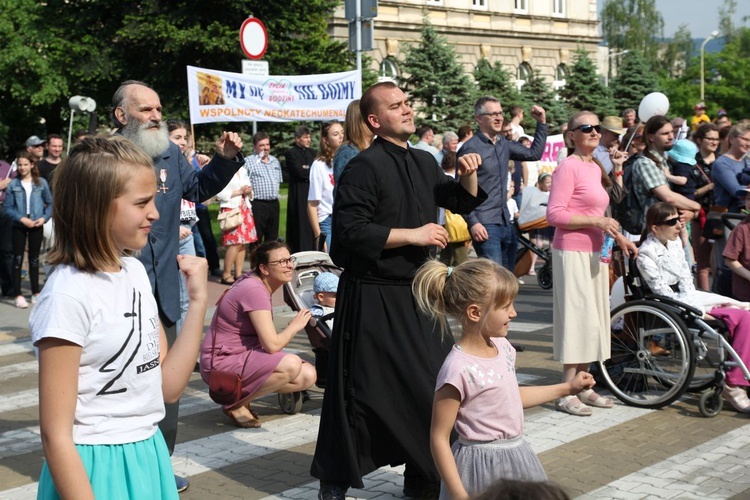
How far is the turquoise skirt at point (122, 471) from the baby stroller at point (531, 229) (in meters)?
11.7

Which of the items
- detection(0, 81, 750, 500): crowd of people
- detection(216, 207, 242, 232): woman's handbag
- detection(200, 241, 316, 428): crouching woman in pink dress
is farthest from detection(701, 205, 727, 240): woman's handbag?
detection(216, 207, 242, 232): woman's handbag

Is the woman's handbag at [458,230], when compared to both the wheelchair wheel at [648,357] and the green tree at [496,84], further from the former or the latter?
the green tree at [496,84]

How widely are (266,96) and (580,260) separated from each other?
995 centimetres

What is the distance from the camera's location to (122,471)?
9.36 ft

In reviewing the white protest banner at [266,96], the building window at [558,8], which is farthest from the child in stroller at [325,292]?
the building window at [558,8]

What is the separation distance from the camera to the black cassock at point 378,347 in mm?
5008

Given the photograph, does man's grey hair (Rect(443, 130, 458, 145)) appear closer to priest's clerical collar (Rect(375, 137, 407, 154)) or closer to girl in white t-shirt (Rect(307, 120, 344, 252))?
girl in white t-shirt (Rect(307, 120, 344, 252))

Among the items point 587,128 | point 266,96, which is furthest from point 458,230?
point 266,96

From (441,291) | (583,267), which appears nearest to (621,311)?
(583,267)

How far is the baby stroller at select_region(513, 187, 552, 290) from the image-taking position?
47.2 ft

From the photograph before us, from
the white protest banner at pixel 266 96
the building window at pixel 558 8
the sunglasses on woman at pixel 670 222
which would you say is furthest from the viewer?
the building window at pixel 558 8

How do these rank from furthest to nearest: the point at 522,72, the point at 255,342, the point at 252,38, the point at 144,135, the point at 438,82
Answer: the point at 522,72
the point at 438,82
the point at 252,38
the point at 255,342
the point at 144,135

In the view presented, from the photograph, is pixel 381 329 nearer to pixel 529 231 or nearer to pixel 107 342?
pixel 107 342

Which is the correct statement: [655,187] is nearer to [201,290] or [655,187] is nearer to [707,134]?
[707,134]
